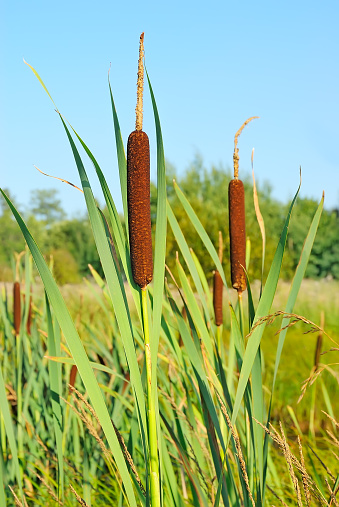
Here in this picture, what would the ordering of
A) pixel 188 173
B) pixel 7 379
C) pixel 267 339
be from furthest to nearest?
pixel 188 173
pixel 267 339
pixel 7 379

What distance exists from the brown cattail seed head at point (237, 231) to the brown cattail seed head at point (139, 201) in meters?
0.33

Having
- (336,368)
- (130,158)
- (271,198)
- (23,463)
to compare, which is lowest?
(336,368)

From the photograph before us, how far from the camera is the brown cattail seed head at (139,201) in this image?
2.64 ft

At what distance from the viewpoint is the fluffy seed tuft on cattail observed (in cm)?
80

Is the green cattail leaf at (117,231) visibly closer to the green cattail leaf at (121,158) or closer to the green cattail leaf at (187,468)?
the green cattail leaf at (121,158)

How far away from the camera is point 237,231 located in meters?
1.09

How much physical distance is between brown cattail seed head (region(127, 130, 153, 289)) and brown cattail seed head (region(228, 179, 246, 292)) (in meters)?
0.33

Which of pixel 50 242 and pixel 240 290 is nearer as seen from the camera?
pixel 240 290

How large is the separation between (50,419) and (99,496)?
363mm

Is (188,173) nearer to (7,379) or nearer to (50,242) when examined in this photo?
(50,242)

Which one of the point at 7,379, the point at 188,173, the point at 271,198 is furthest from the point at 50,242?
the point at 7,379

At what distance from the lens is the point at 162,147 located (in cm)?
79

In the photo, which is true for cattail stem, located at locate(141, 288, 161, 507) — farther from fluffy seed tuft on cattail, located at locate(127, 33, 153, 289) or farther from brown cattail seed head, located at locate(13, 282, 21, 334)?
brown cattail seed head, located at locate(13, 282, 21, 334)

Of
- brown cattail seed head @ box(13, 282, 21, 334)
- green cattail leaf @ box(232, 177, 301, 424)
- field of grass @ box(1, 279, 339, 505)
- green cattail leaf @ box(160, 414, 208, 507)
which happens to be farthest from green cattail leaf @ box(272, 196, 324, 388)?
brown cattail seed head @ box(13, 282, 21, 334)
